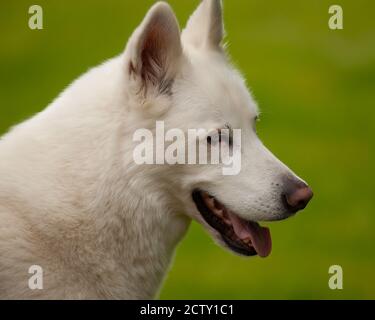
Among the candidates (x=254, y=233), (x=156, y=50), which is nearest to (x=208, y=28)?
(x=156, y=50)

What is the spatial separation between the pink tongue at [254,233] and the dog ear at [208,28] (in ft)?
3.42

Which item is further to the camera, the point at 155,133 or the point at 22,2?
the point at 22,2

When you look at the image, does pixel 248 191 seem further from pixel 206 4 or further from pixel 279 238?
pixel 279 238

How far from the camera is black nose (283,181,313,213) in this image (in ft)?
14.5

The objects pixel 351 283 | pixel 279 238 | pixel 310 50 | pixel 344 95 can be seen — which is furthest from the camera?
pixel 310 50

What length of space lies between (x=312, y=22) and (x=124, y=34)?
369 cm

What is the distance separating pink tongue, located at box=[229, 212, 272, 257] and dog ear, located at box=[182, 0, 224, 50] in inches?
41.0

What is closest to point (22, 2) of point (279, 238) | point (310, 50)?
point (310, 50)

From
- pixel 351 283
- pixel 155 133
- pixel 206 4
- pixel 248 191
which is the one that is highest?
pixel 206 4

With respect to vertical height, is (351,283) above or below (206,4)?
below

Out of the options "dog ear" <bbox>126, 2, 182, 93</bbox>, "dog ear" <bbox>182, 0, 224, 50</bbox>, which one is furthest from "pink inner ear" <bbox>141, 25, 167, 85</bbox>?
"dog ear" <bbox>182, 0, 224, 50</bbox>

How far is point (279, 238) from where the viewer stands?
9.91 m
